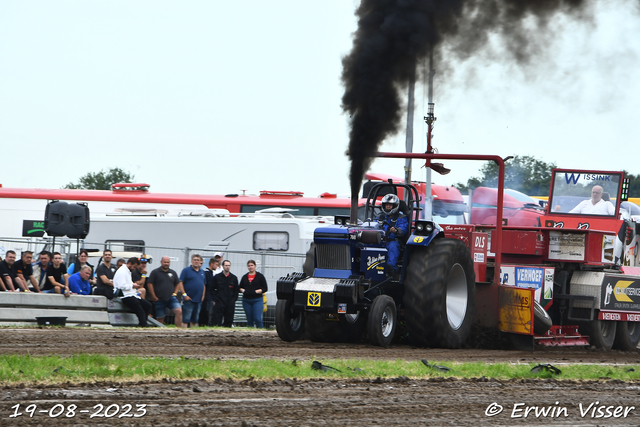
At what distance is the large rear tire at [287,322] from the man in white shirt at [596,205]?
6.58 m

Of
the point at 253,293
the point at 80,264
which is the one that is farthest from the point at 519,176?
the point at 80,264

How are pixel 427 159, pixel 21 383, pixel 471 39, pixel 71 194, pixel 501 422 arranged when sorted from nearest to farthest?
pixel 501 422 → pixel 21 383 → pixel 427 159 → pixel 471 39 → pixel 71 194

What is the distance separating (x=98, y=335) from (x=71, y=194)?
51.3 ft

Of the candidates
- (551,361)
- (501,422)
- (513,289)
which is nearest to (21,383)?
(501,422)

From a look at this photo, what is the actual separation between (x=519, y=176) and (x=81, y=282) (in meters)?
15.2

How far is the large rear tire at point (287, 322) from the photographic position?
34.7ft

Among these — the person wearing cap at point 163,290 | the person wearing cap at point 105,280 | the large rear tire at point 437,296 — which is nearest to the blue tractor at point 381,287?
the large rear tire at point 437,296

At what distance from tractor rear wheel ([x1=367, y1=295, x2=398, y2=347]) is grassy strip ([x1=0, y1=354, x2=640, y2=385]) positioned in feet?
5.04

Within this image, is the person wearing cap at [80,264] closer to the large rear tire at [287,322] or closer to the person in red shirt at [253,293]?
the person in red shirt at [253,293]

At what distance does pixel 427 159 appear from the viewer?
36.7ft

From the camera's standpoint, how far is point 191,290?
15281 millimetres

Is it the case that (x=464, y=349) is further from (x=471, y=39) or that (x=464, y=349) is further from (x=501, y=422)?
(x=501, y=422)

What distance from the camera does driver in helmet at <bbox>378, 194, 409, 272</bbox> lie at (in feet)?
34.7

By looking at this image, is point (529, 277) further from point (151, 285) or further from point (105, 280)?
point (105, 280)
